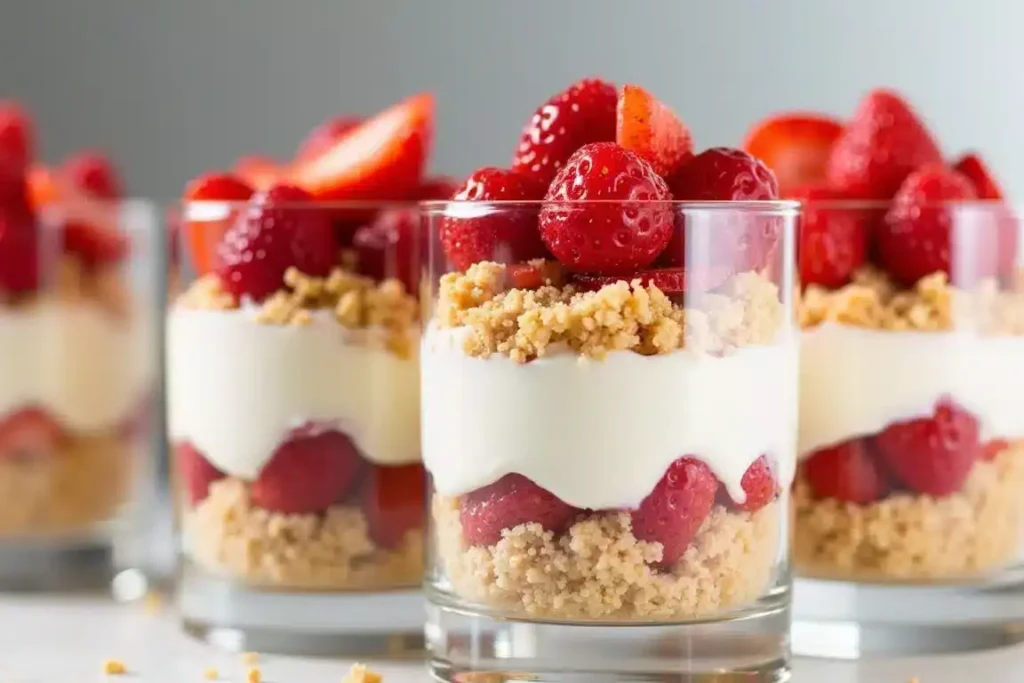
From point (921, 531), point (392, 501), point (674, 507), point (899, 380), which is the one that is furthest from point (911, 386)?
point (392, 501)

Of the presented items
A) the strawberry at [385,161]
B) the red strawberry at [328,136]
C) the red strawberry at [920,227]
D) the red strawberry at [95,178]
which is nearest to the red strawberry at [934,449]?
the red strawberry at [920,227]

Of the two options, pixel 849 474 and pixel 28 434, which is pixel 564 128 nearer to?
pixel 849 474

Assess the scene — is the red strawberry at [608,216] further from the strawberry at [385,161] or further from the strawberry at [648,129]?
the strawberry at [385,161]

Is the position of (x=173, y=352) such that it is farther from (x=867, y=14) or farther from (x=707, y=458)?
(x=867, y=14)

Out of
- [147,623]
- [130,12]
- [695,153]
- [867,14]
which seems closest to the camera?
[695,153]

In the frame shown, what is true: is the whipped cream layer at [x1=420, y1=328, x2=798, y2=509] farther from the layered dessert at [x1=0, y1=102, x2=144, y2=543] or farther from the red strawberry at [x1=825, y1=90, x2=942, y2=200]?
the layered dessert at [x1=0, y1=102, x2=144, y2=543]

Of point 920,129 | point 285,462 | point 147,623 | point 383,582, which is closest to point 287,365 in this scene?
point 285,462
